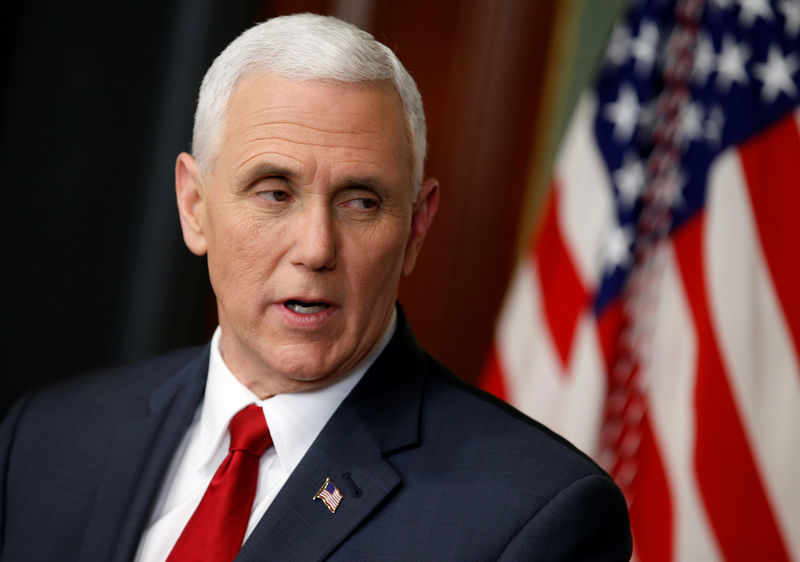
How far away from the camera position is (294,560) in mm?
1470

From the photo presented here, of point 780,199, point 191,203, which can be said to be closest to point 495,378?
point 780,199

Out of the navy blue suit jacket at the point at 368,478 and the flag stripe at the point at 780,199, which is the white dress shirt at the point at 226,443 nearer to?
the navy blue suit jacket at the point at 368,478

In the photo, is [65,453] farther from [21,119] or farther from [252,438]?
[21,119]

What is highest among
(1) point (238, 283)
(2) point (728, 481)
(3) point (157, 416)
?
(1) point (238, 283)

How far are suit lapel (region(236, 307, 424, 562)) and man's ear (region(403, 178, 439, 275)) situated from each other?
13 centimetres

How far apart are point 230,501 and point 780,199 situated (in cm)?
171

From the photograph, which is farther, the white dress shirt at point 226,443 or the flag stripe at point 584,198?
the flag stripe at point 584,198

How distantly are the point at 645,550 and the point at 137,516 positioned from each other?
4.76ft

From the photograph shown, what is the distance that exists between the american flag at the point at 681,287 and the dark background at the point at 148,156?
0.59m

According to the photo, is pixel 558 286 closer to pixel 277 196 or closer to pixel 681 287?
pixel 681 287

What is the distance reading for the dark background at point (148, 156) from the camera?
3510mm

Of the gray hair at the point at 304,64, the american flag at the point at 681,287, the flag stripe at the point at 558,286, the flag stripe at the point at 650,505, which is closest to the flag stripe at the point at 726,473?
the american flag at the point at 681,287

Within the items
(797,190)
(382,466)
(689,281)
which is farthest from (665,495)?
(382,466)

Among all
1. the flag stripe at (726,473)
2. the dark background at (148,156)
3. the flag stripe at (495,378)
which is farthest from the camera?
the dark background at (148,156)
